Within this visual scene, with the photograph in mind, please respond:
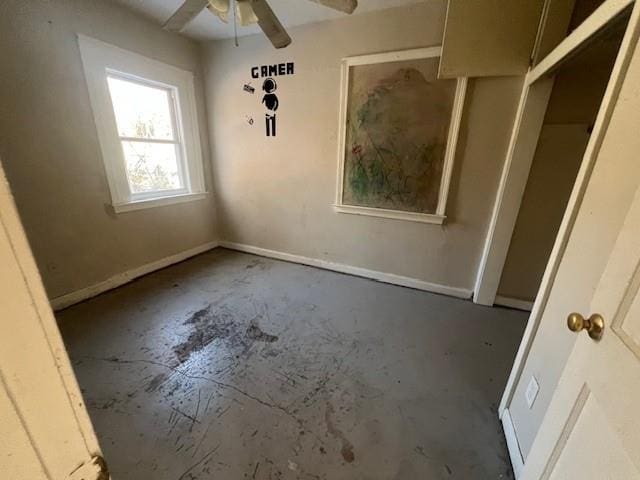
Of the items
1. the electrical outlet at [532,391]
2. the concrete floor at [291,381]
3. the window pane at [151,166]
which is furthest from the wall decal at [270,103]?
the electrical outlet at [532,391]

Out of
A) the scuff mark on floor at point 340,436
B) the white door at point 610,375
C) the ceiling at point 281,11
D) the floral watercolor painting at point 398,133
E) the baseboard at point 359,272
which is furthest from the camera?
the baseboard at point 359,272

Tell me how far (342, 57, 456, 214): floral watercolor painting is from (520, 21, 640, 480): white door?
160 cm

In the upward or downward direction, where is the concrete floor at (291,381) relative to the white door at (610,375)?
downward

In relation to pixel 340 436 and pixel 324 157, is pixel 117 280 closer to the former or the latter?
pixel 324 157

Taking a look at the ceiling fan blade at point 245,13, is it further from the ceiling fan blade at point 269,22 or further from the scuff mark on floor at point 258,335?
the scuff mark on floor at point 258,335

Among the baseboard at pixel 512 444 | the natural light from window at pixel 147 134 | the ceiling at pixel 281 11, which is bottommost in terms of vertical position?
the baseboard at pixel 512 444

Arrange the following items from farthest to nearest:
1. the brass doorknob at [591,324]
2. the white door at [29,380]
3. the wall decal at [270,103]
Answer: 1. the wall decal at [270,103]
2. the brass doorknob at [591,324]
3. the white door at [29,380]

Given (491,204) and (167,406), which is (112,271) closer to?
(167,406)

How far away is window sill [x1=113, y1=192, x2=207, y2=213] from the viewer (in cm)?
259

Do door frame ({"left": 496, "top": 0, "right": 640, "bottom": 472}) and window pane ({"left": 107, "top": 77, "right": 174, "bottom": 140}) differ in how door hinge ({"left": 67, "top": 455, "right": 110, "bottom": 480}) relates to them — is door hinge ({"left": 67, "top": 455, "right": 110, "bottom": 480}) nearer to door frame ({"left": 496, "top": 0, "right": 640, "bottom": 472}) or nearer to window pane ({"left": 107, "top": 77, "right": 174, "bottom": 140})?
door frame ({"left": 496, "top": 0, "right": 640, "bottom": 472})

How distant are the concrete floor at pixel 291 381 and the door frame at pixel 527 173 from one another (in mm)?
354

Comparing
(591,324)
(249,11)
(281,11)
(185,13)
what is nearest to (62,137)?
(185,13)

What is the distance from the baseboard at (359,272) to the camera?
106 inches

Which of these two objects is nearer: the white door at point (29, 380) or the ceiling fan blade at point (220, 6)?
the white door at point (29, 380)
